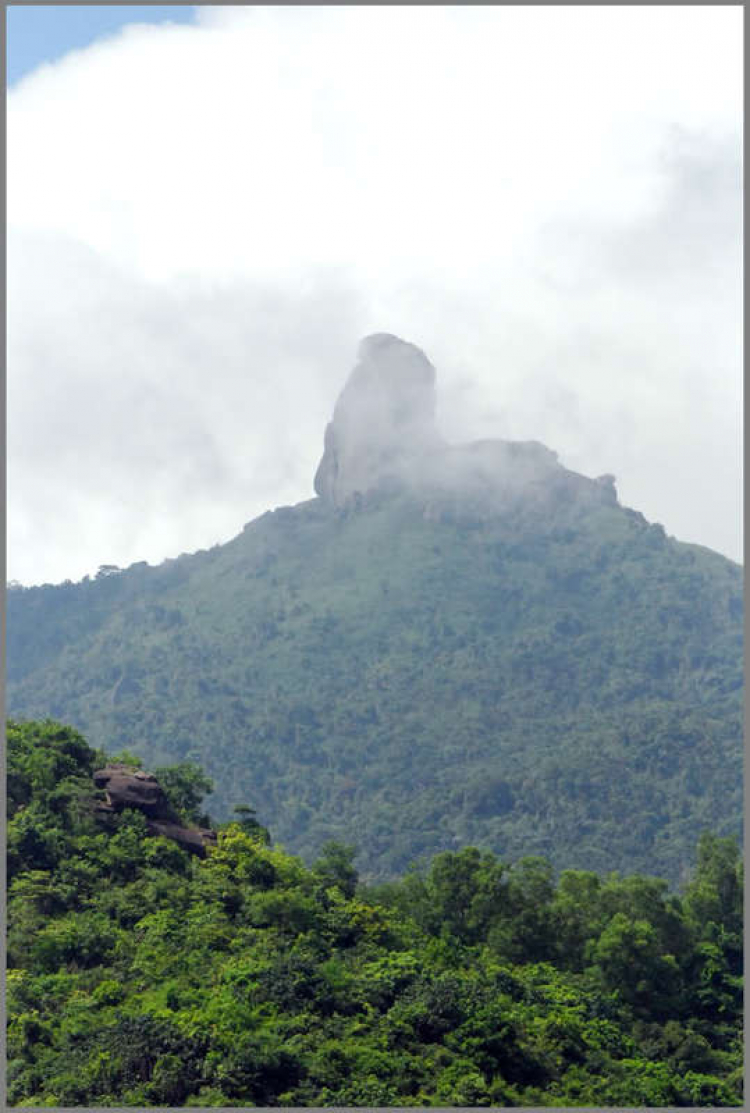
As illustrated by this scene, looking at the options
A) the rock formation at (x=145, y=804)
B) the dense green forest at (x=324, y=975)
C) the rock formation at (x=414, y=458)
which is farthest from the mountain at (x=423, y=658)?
the rock formation at (x=145, y=804)

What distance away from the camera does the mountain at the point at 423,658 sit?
84.6 metres

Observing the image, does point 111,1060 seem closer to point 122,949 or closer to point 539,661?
point 122,949

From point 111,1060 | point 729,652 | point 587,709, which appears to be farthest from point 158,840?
point 729,652

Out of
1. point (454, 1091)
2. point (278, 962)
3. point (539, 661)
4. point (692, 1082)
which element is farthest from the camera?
point (539, 661)

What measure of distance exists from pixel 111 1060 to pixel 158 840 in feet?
27.5

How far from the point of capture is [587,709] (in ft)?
330

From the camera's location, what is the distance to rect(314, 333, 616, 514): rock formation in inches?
4988

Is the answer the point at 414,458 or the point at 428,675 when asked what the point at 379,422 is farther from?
the point at 428,675

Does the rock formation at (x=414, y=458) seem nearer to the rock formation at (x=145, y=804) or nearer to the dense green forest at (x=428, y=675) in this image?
the dense green forest at (x=428, y=675)

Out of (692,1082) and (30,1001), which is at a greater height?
(30,1001)

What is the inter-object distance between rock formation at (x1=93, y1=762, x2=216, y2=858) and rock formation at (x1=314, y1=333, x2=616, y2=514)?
3717 inches

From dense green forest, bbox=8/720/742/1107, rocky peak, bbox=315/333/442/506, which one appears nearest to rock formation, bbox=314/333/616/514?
rocky peak, bbox=315/333/442/506

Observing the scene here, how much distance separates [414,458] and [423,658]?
86.4 feet

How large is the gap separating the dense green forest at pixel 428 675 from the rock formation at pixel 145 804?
4638 centimetres
